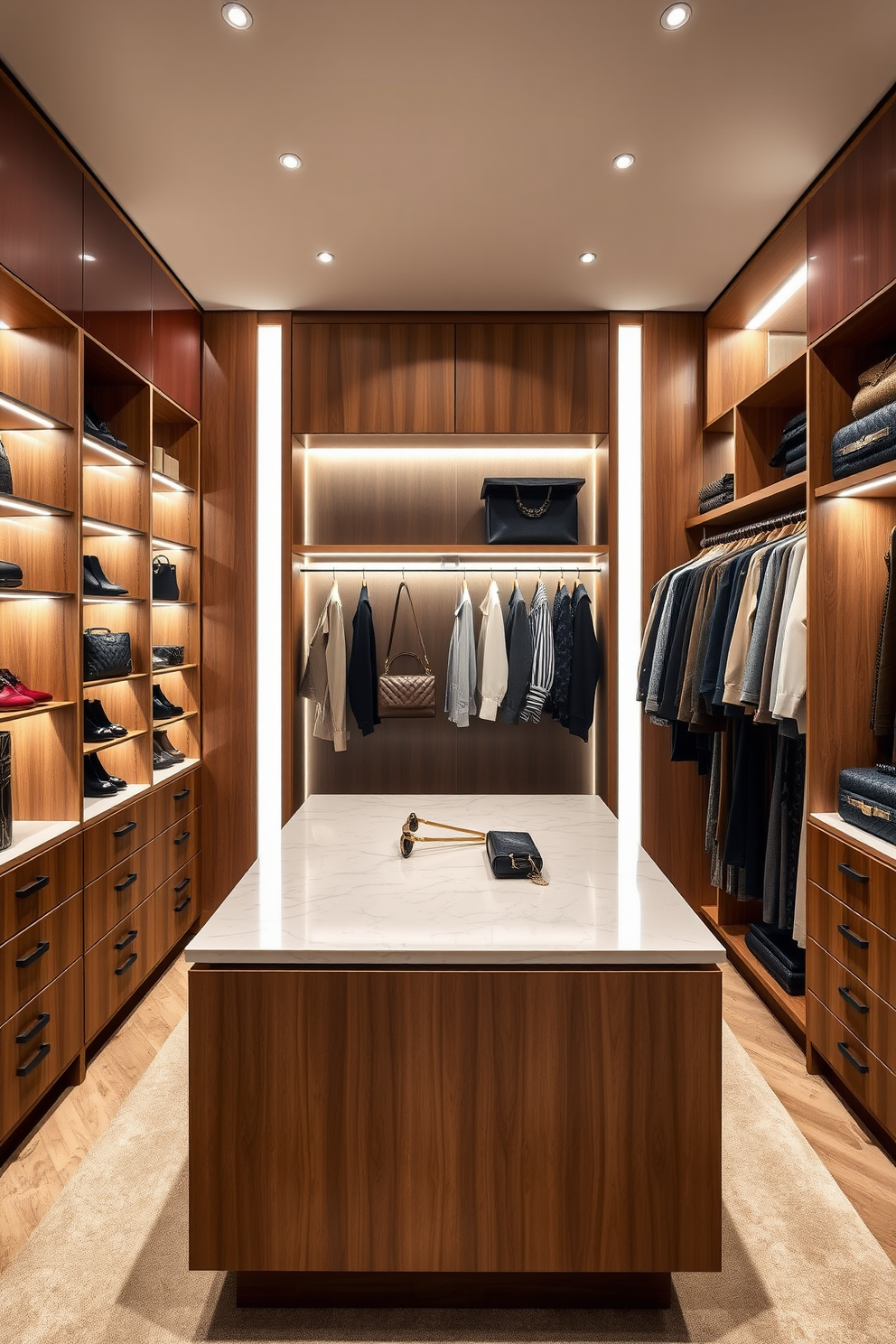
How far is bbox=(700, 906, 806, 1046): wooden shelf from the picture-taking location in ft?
9.21

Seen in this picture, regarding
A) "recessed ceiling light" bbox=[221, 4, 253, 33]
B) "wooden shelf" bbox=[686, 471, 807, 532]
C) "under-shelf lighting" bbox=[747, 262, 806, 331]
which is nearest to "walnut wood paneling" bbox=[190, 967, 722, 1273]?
"wooden shelf" bbox=[686, 471, 807, 532]

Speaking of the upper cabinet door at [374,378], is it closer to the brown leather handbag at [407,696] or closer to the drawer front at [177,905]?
the brown leather handbag at [407,696]

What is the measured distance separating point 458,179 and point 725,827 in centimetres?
270

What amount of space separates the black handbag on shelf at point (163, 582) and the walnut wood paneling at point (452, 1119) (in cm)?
237

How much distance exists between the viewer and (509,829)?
232cm

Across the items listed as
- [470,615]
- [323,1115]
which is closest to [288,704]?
[470,615]

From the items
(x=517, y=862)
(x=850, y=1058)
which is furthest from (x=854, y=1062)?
(x=517, y=862)

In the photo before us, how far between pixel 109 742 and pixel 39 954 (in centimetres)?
82

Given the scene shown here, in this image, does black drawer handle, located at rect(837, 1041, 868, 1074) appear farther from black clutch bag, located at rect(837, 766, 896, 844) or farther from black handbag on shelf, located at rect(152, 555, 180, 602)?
black handbag on shelf, located at rect(152, 555, 180, 602)

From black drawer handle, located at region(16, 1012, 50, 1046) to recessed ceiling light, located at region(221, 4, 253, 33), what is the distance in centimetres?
270

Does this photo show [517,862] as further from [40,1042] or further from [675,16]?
[675,16]

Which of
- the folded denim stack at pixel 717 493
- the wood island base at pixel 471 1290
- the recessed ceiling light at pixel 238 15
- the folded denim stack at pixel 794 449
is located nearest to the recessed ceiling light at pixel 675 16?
the recessed ceiling light at pixel 238 15

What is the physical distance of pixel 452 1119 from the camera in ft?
4.81

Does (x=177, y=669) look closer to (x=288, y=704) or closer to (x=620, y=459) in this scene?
(x=288, y=704)
